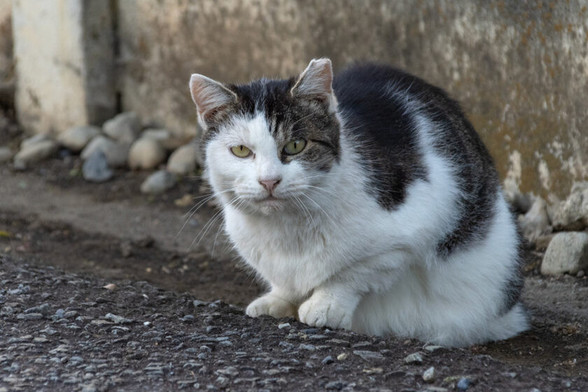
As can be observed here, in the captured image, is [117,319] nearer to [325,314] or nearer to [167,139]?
[325,314]

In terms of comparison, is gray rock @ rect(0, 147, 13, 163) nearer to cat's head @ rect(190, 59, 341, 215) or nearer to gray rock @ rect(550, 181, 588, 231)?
cat's head @ rect(190, 59, 341, 215)

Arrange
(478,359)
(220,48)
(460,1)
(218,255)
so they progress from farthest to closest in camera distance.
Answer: (220,48) → (218,255) → (460,1) → (478,359)

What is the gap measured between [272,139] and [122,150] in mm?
3979

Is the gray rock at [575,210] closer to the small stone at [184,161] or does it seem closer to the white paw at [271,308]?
→ the white paw at [271,308]

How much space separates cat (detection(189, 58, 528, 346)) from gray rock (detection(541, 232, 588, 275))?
0.66 metres

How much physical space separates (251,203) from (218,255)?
218 centimetres

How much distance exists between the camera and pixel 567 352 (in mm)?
3674

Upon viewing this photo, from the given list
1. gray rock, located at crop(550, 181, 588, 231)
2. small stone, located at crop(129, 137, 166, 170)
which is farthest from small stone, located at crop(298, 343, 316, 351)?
small stone, located at crop(129, 137, 166, 170)

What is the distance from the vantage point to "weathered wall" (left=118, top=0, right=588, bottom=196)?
4.66m

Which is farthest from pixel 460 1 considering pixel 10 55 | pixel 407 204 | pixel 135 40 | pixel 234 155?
pixel 10 55

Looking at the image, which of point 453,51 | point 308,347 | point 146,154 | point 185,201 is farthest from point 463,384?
point 146,154

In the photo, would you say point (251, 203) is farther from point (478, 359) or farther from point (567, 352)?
point (567, 352)

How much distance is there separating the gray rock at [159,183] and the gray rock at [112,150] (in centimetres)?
53

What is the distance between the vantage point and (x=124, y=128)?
23.4 feet
